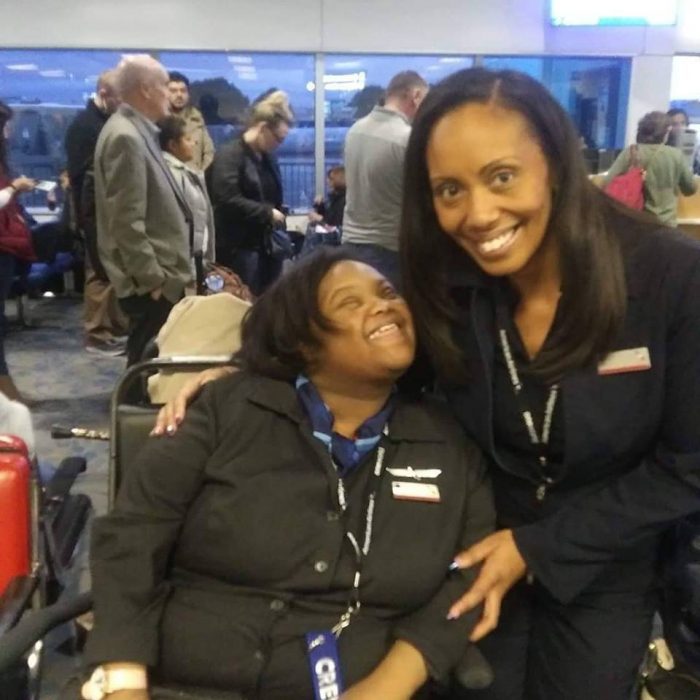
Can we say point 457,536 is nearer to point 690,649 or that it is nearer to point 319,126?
point 690,649

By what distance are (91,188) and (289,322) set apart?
3.35m

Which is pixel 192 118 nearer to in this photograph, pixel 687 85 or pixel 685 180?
pixel 685 180

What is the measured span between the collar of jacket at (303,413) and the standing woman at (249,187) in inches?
125

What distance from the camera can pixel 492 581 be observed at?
1505mm

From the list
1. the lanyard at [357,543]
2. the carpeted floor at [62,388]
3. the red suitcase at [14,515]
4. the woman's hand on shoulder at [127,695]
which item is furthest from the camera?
the carpeted floor at [62,388]

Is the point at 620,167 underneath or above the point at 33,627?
above

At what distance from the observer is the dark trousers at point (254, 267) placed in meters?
4.96

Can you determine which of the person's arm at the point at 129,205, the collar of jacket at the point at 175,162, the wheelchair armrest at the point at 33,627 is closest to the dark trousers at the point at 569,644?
the wheelchair armrest at the point at 33,627

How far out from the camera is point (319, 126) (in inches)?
328

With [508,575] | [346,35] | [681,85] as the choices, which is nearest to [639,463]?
[508,575]

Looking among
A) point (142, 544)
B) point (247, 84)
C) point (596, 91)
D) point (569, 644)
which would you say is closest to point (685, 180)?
point (596, 91)

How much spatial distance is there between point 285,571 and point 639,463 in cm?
62

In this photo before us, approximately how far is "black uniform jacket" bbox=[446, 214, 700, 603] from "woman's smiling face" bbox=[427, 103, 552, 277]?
0.48 feet

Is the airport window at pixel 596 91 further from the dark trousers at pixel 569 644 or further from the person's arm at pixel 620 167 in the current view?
the dark trousers at pixel 569 644
